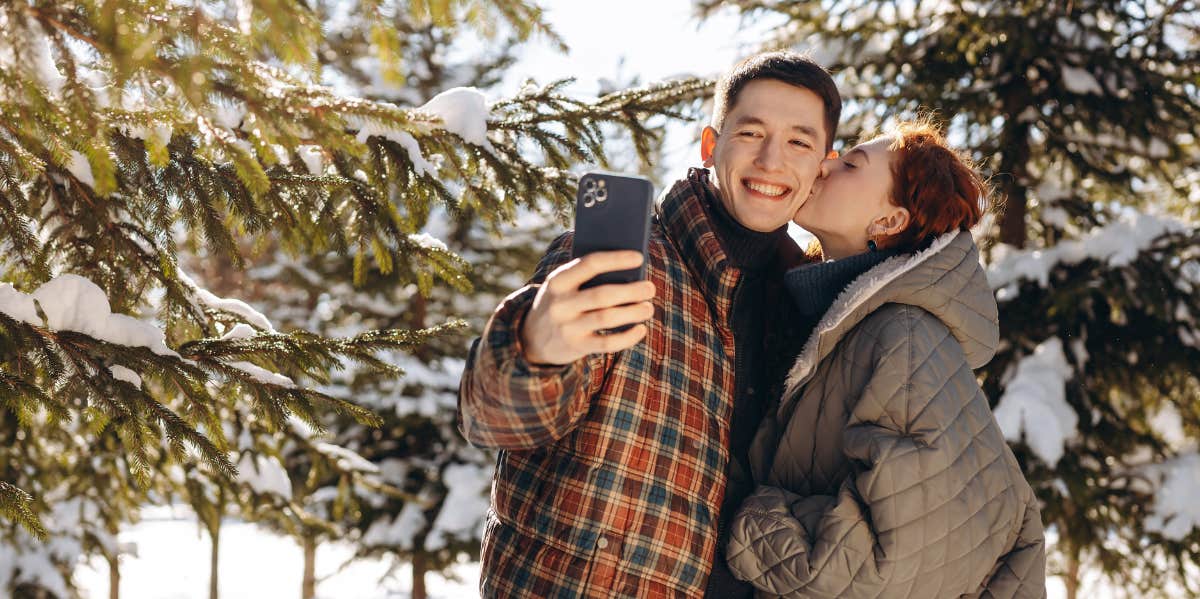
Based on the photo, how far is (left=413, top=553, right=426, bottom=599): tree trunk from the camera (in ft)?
28.4

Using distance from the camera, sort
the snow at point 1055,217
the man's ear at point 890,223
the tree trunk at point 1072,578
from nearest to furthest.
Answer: the man's ear at point 890,223, the snow at point 1055,217, the tree trunk at point 1072,578

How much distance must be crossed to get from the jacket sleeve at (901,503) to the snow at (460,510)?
625 cm

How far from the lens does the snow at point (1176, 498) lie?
227 inches

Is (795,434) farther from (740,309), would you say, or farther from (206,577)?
(206,577)

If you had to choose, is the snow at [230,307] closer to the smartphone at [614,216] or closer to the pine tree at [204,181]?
the pine tree at [204,181]

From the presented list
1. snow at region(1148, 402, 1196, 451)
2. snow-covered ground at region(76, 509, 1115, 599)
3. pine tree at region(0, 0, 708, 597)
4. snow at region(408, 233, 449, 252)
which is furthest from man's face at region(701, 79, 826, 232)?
snow-covered ground at region(76, 509, 1115, 599)

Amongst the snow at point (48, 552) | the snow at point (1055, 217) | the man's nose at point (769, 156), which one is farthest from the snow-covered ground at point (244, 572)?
the man's nose at point (769, 156)

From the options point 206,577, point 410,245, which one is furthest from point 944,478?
point 206,577

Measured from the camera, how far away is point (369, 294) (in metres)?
9.04

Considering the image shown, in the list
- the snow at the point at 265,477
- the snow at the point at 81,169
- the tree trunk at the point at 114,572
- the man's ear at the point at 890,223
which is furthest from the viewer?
the tree trunk at the point at 114,572

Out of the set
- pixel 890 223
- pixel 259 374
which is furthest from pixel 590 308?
pixel 259 374

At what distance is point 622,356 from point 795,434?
594mm

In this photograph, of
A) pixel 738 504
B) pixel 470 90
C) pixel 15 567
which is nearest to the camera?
pixel 738 504

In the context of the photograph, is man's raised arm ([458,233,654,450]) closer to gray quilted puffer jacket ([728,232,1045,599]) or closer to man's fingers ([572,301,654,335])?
man's fingers ([572,301,654,335])
